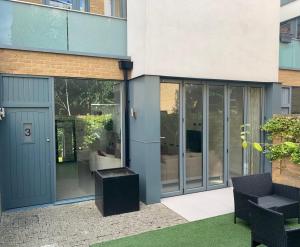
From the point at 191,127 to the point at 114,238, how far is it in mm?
3414

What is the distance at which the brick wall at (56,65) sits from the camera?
18.4 feet

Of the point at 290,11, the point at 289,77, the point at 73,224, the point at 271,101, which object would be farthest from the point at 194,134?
the point at 290,11

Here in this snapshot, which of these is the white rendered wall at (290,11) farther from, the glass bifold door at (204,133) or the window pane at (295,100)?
the glass bifold door at (204,133)

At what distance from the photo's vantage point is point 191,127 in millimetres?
6871

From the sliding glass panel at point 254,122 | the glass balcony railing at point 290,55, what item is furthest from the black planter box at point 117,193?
the glass balcony railing at point 290,55

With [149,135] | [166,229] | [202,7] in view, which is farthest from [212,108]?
[166,229]

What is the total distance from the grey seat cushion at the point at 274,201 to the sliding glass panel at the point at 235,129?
230 centimetres

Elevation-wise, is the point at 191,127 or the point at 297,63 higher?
the point at 297,63

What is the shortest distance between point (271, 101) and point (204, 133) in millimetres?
2277

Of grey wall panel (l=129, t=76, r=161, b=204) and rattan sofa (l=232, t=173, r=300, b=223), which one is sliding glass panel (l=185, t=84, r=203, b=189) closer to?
grey wall panel (l=129, t=76, r=161, b=204)

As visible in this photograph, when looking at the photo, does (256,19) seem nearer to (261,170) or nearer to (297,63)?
(297,63)

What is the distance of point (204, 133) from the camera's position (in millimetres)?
6973

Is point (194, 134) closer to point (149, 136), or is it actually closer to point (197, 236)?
point (149, 136)

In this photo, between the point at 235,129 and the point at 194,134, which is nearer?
the point at 194,134
